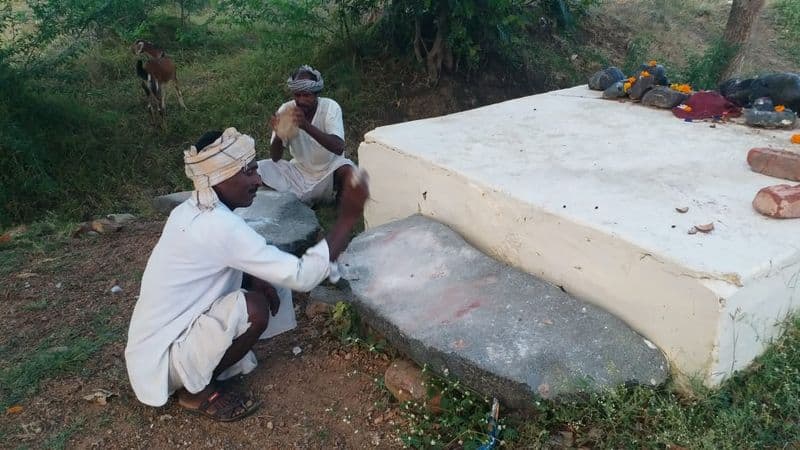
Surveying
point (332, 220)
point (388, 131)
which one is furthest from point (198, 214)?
point (332, 220)

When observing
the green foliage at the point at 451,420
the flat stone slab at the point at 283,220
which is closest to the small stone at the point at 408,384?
the green foliage at the point at 451,420

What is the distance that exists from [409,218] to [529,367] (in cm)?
124

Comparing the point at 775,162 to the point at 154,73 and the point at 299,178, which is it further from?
the point at 154,73

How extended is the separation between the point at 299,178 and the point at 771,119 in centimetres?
289

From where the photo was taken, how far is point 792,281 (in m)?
2.37

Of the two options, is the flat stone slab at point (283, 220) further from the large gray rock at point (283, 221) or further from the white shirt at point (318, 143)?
the white shirt at point (318, 143)

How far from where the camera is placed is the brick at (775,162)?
2844mm

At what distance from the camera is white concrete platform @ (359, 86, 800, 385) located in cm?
225

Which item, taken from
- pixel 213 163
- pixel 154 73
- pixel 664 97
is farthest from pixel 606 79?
pixel 154 73

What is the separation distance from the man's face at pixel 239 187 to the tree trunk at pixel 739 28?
227 inches

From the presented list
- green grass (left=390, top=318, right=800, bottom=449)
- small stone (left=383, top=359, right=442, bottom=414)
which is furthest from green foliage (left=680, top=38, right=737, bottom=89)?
small stone (left=383, top=359, right=442, bottom=414)

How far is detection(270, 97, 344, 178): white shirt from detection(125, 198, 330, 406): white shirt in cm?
183

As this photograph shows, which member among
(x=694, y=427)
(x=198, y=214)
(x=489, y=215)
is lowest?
(x=694, y=427)

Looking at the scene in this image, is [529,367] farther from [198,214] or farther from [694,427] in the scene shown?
[198,214]
